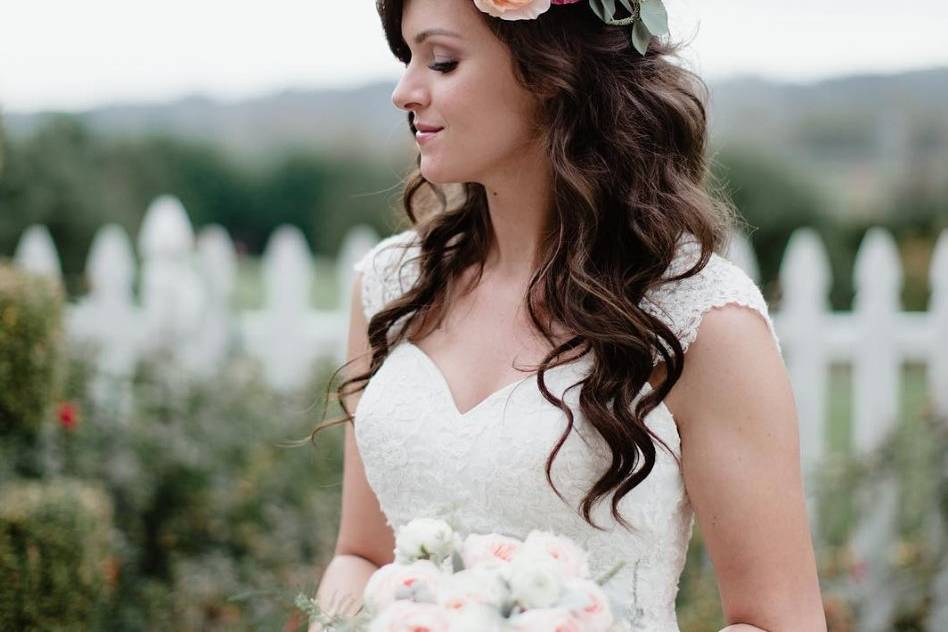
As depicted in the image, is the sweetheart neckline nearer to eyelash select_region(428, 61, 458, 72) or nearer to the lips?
the lips

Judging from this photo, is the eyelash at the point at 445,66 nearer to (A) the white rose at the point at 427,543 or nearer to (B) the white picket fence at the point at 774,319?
(A) the white rose at the point at 427,543

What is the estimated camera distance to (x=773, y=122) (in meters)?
9.27

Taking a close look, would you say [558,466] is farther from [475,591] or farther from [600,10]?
[600,10]

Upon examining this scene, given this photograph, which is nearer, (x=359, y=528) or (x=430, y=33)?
(x=430, y=33)

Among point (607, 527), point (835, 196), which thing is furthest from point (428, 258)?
point (835, 196)

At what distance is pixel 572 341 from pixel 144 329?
289cm

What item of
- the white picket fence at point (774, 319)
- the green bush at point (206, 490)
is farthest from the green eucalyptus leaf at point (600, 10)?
the white picket fence at point (774, 319)

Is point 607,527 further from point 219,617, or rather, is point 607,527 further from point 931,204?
point 931,204

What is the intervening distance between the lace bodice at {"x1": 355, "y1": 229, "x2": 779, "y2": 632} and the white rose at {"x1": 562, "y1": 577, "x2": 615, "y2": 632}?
54 centimetres

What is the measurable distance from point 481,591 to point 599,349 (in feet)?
2.33

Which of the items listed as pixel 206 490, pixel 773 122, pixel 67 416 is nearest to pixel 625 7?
pixel 67 416

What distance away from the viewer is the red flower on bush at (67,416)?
3688mm

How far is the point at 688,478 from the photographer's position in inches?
79.6

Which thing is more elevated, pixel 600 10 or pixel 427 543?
pixel 600 10
